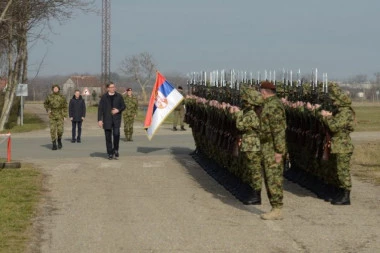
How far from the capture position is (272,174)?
34.4 feet

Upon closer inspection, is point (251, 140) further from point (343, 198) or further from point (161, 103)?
point (161, 103)

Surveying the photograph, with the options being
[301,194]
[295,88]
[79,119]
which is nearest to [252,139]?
[301,194]

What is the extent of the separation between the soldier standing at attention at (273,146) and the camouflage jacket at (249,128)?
535 millimetres

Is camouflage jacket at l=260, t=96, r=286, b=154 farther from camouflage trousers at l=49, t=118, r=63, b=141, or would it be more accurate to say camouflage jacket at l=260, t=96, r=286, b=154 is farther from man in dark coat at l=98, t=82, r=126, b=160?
camouflage trousers at l=49, t=118, r=63, b=141

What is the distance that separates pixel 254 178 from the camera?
468 inches

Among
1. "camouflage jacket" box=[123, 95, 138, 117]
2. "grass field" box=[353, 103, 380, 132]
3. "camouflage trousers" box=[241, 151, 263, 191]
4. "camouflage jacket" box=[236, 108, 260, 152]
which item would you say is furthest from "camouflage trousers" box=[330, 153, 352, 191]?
"camouflage jacket" box=[123, 95, 138, 117]

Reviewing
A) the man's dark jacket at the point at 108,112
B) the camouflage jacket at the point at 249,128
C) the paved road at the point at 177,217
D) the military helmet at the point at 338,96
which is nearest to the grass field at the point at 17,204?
the paved road at the point at 177,217

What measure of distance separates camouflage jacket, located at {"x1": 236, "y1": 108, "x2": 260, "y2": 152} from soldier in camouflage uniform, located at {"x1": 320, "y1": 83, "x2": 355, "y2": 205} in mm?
1142

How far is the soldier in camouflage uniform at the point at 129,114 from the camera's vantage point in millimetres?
26172

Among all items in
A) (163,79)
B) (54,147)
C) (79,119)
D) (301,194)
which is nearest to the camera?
(301,194)

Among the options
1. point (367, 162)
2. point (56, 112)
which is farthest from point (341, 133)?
point (56, 112)

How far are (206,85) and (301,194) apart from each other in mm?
4647

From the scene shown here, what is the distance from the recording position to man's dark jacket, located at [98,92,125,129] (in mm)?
19438

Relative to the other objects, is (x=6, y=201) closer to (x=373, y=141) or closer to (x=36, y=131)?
(x=373, y=141)
